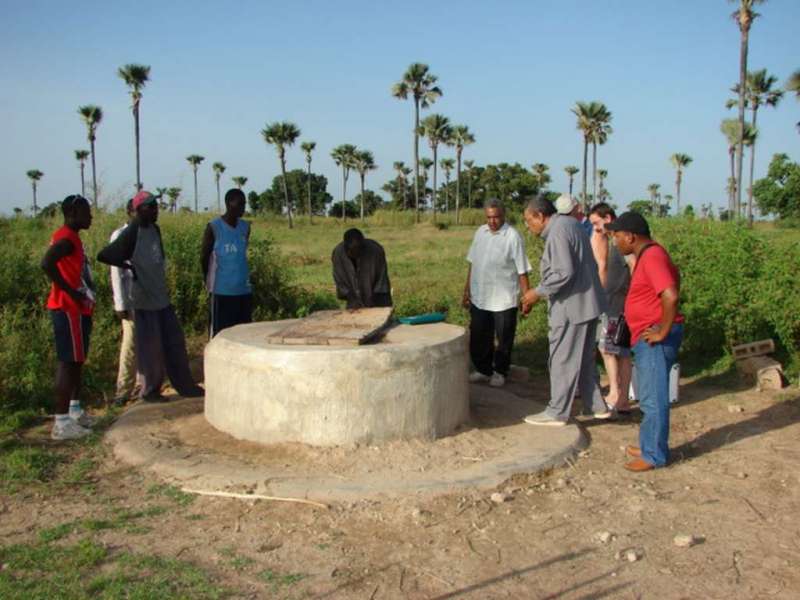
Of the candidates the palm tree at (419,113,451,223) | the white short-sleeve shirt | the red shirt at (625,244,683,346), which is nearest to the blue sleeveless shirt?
the white short-sleeve shirt

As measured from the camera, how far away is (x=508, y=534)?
3.51 metres

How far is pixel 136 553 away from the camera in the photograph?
3244mm

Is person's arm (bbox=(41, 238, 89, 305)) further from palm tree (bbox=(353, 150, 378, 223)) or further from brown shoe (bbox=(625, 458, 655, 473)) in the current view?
palm tree (bbox=(353, 150, 378, 223))

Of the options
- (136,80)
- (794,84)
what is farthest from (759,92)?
(136,80)

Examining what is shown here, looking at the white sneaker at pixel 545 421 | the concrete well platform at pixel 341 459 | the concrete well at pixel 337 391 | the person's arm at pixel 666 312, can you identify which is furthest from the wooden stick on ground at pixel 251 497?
the person's arm at pixel 666 312

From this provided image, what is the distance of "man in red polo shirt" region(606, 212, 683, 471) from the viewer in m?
4.11

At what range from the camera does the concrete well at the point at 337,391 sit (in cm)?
425

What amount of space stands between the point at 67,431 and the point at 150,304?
1.09 meters

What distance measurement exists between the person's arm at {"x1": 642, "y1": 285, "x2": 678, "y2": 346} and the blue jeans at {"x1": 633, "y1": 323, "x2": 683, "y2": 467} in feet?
0.29

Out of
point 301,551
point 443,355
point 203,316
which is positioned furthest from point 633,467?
point 203,316

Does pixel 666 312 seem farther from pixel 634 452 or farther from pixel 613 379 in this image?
pixel 613 379

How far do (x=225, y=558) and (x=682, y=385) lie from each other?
486cm

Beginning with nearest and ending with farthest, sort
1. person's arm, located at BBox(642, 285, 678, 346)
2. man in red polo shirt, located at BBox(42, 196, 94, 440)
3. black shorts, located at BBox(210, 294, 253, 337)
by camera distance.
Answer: person's arm, located at BBox(642, 285, 678, 346), man in red polo shirt, located at BBox(42, 196, 94, 440), black shorts, located at BBox(210, 294, 253, 337)

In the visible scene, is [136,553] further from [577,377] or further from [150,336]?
[577,377]
